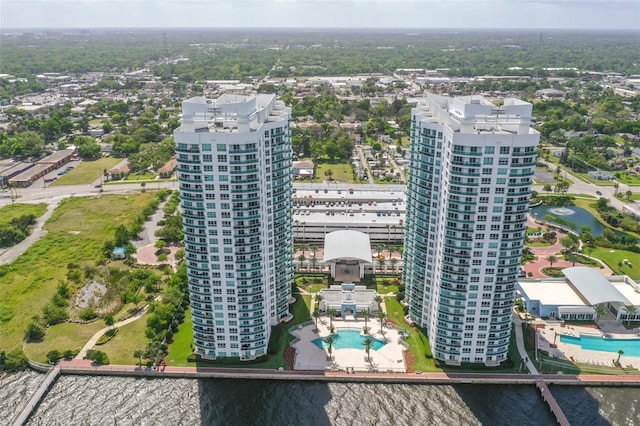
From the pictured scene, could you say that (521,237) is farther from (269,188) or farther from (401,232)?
(401,232)

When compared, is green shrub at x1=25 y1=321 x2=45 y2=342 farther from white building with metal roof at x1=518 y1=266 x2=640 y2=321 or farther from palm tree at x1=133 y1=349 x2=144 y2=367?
white building with metal roof at x1=518 y1=266 x2=640 y2=321

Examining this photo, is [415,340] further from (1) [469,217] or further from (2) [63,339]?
(2) [63,339]

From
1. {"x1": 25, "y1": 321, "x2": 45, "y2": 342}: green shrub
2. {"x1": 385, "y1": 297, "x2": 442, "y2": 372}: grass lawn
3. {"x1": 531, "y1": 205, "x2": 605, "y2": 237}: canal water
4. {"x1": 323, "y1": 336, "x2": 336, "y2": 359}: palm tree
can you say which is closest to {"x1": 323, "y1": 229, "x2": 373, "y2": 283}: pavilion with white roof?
{"x1": 385, "y1": 297, "x2": 442, "y2": 372}: grass lawn

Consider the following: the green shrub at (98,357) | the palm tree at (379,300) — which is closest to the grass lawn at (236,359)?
the green shrub at (98,357)

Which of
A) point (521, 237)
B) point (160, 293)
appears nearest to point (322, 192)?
point (160, 293)

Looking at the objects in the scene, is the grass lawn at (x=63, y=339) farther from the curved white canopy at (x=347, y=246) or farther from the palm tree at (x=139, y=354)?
the curved white canopy at (x=347, y=246)
